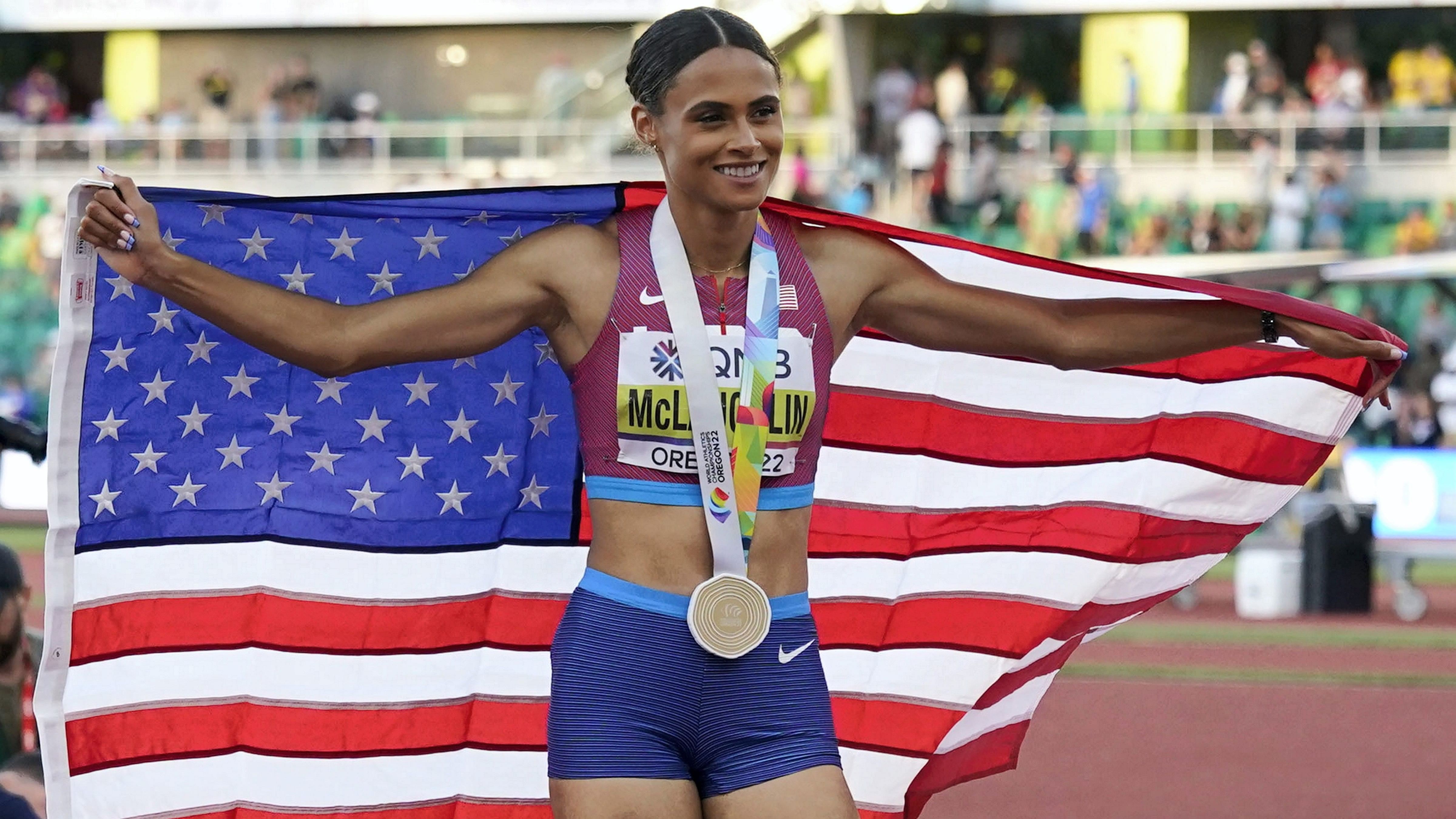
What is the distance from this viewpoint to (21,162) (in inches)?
1206

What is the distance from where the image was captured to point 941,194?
83.4 ft

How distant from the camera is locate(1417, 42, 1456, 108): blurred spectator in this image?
27.9 metres

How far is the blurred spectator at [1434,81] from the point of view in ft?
91.6

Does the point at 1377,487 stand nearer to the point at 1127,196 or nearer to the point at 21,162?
Result: the point at 1127,196

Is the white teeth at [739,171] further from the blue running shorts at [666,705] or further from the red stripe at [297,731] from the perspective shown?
the red stripe at [297,731]

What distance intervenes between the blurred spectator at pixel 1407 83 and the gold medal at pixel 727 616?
26096 millimetres

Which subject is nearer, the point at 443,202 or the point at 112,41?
the point at 443,202

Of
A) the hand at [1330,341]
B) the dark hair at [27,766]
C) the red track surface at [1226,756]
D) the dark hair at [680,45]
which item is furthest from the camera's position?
the red track surface at [1226,756]

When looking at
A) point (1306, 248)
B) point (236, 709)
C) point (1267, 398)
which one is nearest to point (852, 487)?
point (1267, 398)

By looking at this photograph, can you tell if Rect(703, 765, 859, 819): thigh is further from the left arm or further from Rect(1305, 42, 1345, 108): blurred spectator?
Rect(1305, 42, 1345, 108): blurred spectator

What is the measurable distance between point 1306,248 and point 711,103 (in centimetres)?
2210

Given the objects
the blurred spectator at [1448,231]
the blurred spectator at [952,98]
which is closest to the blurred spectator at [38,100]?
the blurred spectator at [952,98]

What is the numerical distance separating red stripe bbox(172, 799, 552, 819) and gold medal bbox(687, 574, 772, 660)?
1.56 meters

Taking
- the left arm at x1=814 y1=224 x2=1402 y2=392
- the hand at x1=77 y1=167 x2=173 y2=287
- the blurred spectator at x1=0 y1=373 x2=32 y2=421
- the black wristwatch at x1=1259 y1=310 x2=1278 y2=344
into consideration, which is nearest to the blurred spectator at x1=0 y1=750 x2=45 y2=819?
the hand at x1=77 y1=167 x2=173 y2=287
